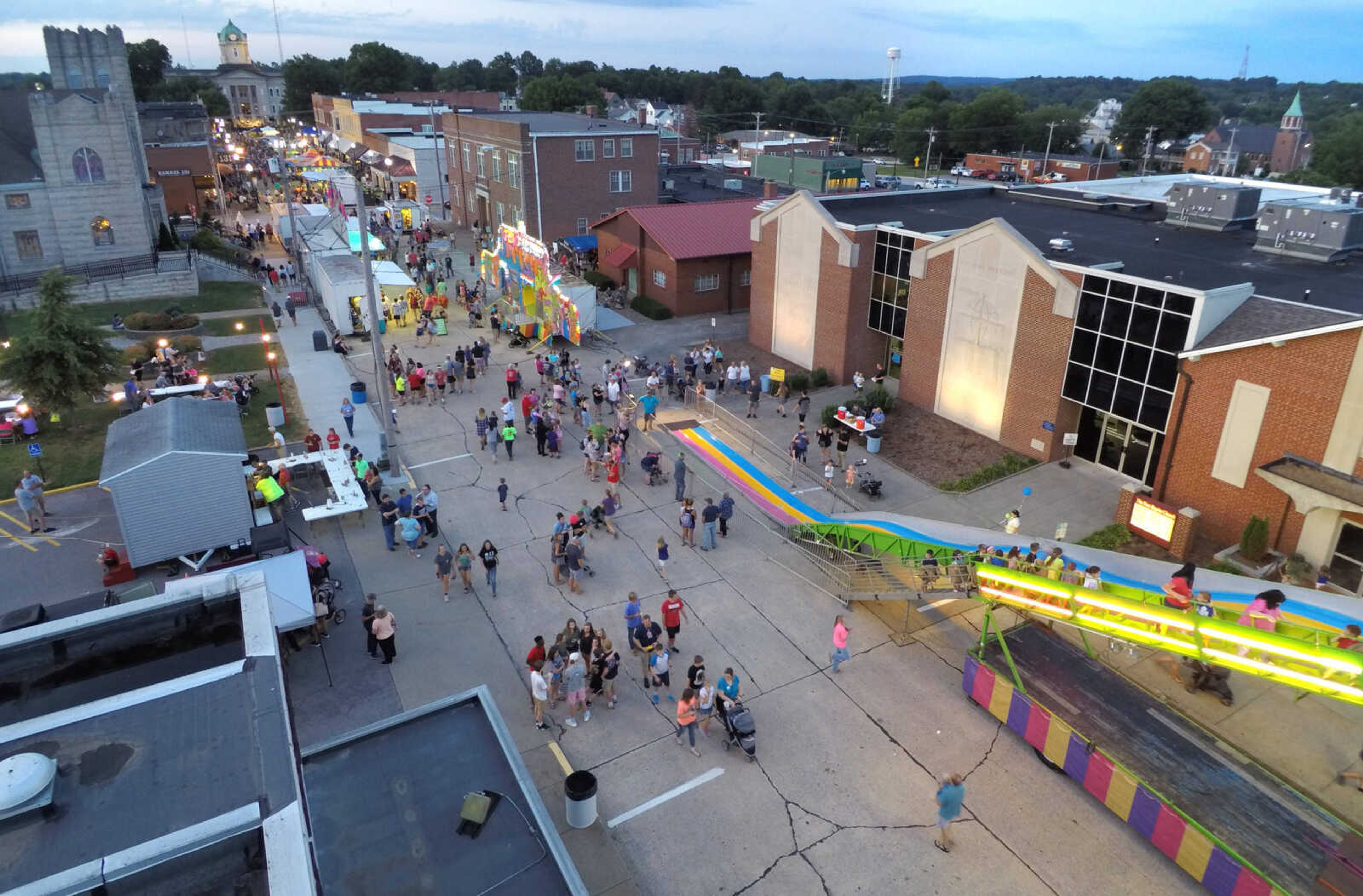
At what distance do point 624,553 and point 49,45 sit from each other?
158ft

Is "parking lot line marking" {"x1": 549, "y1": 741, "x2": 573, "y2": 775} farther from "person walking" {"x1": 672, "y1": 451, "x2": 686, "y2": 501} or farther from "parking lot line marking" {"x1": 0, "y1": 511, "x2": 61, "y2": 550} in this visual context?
"parking lot line marking" {"x1": 0, "y1": 511, "x2": 61, "y2": 550}

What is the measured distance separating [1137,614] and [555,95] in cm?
11585

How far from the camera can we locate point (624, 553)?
19.1 meters

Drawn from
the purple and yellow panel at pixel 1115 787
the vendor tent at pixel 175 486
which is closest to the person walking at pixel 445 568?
the vendor tent at pixel 175 486

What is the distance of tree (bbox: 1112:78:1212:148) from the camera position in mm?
115875

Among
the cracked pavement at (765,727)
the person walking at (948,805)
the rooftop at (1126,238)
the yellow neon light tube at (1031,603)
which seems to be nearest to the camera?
the person walking at (948,805)

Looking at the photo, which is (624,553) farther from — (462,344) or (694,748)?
(462,344)

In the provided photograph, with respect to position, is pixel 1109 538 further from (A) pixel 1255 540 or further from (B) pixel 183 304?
(B) pixel 183 304

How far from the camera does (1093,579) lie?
13.9m

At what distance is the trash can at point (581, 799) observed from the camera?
11391 millimetres

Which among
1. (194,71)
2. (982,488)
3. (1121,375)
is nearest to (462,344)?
(982,488)

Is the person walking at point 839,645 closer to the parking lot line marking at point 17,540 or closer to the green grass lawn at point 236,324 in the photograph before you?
the parking lot line marking at point 17,540

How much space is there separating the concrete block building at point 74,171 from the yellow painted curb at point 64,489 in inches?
1090

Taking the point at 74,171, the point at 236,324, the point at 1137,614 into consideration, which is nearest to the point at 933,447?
the point at 1137,614
